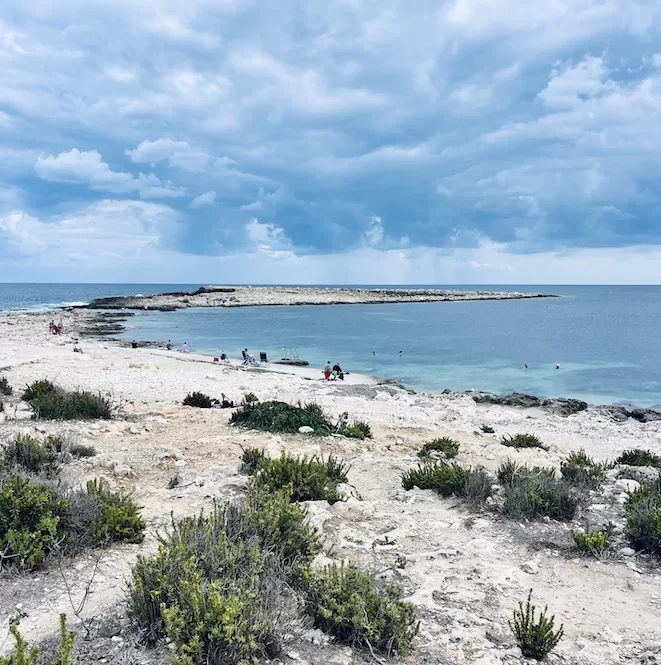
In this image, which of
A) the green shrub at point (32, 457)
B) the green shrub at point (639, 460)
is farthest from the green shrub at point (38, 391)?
the green shrub at point (639, 460)

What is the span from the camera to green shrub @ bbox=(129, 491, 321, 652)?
3.26m

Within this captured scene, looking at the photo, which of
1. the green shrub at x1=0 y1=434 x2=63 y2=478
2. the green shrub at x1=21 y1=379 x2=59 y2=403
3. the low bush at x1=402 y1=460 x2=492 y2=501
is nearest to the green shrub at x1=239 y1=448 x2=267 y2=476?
the low bush at x1=402 y1=460 x2=492 y2=501

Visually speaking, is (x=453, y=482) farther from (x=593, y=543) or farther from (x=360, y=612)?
(x=360, y=612)

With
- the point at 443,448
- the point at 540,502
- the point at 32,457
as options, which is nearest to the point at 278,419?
the point at 443,448

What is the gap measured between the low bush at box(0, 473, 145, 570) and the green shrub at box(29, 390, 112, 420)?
19.0ft

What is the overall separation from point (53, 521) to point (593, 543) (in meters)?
5.51

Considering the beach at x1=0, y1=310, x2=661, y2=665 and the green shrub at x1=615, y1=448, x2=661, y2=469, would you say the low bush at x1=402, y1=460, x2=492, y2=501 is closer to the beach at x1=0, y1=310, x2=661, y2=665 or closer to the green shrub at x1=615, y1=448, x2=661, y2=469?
the beach at x1=0, y1=310, x2=661, y2=665

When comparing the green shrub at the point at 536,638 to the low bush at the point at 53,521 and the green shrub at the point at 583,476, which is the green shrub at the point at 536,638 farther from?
the green shrub at the point at 583,476

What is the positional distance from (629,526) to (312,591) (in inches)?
151

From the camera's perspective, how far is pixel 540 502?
6.41 metres

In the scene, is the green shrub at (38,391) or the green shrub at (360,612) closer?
the green shrub at (360,612)

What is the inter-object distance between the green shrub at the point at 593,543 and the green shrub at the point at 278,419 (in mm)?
6423

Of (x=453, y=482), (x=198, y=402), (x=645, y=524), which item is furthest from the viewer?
(x=198, y=402)

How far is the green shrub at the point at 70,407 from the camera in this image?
1096 cm
